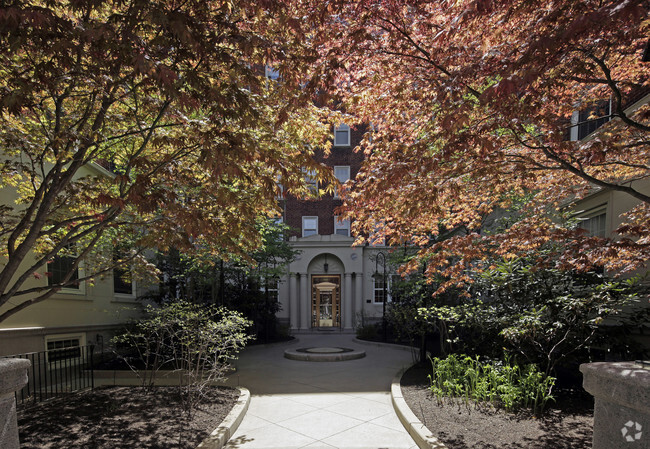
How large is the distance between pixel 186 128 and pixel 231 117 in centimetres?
169

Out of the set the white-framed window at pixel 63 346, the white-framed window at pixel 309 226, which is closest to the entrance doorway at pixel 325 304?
the white-framed window at pixel 309 226

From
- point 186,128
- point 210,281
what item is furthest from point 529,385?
point 210,281

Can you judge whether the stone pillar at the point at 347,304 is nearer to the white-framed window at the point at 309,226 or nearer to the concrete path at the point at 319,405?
Result: the white-framed window at the point at 309,226

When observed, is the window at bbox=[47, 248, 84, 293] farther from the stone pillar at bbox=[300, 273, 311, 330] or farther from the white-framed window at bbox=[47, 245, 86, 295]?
the stone pillar at bbox=[300, 273, 311, 330]

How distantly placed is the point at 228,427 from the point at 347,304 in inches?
737

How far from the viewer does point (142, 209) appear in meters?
4.35

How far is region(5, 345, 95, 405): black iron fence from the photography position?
8.09 meters

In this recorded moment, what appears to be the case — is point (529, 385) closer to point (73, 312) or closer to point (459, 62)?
point (459, 62)

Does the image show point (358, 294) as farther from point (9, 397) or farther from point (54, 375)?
point (9, 397)

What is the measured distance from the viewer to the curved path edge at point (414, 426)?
5.07 metres

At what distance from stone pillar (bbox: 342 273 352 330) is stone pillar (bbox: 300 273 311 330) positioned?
216 cm

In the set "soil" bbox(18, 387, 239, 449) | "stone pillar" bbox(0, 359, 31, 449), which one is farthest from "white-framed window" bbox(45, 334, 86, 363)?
"stone pillar" bbox(0, 359, 31, 449)

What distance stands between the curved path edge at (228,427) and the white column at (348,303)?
1672cm

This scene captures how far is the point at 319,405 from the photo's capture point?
295 inches
